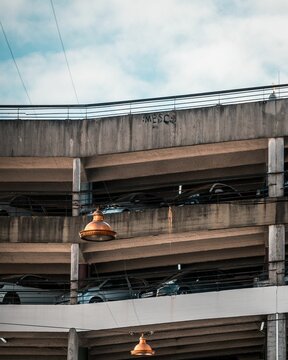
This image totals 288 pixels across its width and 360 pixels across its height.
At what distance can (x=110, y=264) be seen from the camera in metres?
36.6

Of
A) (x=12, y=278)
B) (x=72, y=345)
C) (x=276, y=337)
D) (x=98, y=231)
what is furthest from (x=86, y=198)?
(x=98, y=231)

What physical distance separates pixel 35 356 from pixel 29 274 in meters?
2.98

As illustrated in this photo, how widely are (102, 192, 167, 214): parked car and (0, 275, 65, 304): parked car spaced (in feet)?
11.1

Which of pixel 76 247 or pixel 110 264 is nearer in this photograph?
pixel 76 247

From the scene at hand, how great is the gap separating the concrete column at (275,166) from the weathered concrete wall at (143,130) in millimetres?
325

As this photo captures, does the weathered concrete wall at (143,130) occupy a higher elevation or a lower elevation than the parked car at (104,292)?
higher

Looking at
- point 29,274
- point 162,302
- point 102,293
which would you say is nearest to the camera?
point 162,302

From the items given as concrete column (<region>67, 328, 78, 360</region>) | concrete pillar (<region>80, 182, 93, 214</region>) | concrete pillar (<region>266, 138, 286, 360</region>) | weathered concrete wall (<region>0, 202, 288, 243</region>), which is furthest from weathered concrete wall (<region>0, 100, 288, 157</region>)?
concrete column (<region>67, 328, 78, 360</region>)

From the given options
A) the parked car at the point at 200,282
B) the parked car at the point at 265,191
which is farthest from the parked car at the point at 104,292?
the parked car at the point at 265,191

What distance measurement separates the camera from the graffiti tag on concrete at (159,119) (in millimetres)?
33219

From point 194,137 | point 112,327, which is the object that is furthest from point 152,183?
point 112,327

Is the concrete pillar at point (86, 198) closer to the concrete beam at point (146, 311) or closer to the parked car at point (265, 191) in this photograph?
the concrete beam at point (146, 311)

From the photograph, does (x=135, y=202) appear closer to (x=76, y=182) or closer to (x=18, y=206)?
(x=76, y=182)

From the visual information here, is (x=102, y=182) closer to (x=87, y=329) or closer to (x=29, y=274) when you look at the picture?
(x=29, y=274)
